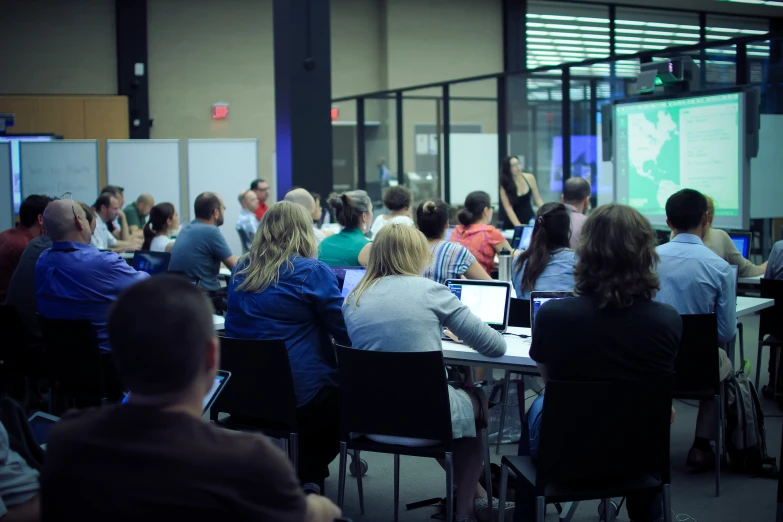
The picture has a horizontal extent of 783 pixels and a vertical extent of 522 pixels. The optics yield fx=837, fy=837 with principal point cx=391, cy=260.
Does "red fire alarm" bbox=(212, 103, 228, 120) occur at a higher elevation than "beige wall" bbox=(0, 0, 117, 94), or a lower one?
lower

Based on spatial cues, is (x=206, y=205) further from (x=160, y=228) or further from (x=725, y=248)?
(x=725, y=248)

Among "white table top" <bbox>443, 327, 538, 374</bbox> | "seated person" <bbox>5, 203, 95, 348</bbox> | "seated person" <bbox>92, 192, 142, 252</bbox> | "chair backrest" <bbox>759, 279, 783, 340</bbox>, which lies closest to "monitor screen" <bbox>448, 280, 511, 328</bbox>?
"white table top" <bbox>443, 327, 538, 374</bbox>

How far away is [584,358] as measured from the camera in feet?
8.22

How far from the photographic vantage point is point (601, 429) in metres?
2.41

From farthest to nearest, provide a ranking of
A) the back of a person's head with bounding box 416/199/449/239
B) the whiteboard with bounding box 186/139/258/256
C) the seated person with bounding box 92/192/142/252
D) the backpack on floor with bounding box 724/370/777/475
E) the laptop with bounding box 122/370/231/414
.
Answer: the whiteboard with bounding box 186/139/258/256
the seated person with bounding box 92/192/142/252
the back of a person's head with bounding box 416/199/449/239
the backpack on floor with bounding box 724/370/777/475
the laptop with bounding box 122/370/231/414

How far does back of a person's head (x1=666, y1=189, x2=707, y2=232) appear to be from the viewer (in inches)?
150

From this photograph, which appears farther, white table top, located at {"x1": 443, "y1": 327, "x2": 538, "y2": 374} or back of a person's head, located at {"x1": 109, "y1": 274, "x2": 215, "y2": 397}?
white table top, located at {"x1": 443, "y1": 327, "x2": 538, "y2": 374}

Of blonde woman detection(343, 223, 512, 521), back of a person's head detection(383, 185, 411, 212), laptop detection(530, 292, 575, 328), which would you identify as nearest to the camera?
blonde woman detection(343, 223, 512, 521)

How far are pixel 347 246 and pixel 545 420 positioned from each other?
2617 mm

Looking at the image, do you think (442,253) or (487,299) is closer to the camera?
(487,299)

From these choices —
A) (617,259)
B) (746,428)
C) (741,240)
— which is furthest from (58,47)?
(617,259)

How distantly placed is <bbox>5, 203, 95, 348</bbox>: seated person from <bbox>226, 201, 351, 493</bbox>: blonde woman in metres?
1.89

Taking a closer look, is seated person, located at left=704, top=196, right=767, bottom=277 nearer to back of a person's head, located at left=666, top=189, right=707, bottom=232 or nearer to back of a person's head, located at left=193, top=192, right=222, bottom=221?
back of a person's head, located at left=666, top=189, right=707, bottom=232

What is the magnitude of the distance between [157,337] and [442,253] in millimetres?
3383
